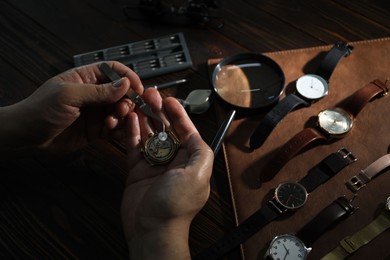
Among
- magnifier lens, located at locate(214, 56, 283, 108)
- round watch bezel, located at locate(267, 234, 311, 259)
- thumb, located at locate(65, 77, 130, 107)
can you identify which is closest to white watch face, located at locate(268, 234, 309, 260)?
round watch bezel, located at locate(267, 234, 311, 259)

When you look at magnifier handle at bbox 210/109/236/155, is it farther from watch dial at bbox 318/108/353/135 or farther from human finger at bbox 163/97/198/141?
watch dial at bbox 318/108/353/135

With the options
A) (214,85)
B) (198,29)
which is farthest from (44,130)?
(198,29)

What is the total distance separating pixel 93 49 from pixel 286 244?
2.96ft

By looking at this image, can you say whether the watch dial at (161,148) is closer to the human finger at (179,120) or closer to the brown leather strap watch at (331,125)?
the human finger at (179,120)

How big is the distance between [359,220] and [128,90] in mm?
690

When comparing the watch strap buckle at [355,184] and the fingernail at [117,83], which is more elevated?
the fingernail at [117,83]

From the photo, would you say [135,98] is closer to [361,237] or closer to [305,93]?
[305,93]

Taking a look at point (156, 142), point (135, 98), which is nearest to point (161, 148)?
point (156, 142)

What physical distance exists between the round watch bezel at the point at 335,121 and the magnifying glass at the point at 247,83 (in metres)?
0.14

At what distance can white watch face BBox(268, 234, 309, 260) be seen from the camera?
37.0 inches

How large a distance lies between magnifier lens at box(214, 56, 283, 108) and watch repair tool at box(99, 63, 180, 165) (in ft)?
0.74

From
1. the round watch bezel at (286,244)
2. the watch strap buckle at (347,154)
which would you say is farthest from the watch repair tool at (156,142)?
the watch strap buckle at (347,154)

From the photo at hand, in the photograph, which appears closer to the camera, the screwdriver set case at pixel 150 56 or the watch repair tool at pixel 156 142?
the watch repair tool at pixel 156 142

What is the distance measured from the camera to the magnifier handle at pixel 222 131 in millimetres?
1092
